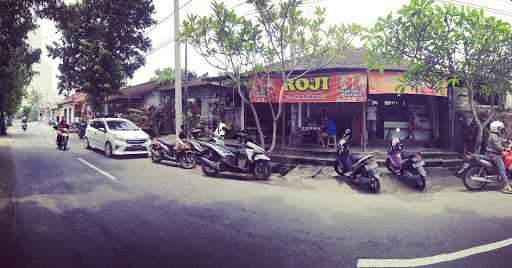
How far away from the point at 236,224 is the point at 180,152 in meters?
6.09

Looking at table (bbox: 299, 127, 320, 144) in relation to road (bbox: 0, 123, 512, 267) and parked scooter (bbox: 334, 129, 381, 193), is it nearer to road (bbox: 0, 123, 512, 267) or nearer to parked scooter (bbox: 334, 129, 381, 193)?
parked scooter (bbox: 334, 129, 381, 193)

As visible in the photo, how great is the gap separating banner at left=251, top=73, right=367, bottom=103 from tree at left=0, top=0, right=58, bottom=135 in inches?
297

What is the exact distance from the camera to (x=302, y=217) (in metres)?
5.29

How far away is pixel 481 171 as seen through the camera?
25.7 ft

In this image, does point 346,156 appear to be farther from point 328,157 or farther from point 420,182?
point 328,157

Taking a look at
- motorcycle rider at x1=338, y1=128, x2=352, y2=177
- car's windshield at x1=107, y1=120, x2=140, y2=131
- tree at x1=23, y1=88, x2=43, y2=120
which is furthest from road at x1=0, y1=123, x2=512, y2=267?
tree at x1=23, y1=88, x2=43, y2=120

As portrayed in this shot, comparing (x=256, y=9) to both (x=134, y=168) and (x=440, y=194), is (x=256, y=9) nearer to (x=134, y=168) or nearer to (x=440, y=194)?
(x=134, y=168)

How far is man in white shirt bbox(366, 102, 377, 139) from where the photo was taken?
1391 cm

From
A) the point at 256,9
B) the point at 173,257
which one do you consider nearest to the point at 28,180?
the point at 173,257

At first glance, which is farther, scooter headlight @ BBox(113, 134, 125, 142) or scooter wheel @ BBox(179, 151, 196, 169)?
scooter headlight @ BBox(113, 134, 125, 142)

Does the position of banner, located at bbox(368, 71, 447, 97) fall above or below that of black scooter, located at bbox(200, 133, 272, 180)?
above

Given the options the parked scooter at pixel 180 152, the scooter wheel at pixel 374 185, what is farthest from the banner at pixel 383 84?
the parked scooter at pixel 180 152

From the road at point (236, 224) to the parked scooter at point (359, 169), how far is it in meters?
0.40

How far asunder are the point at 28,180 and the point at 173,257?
6428mm
